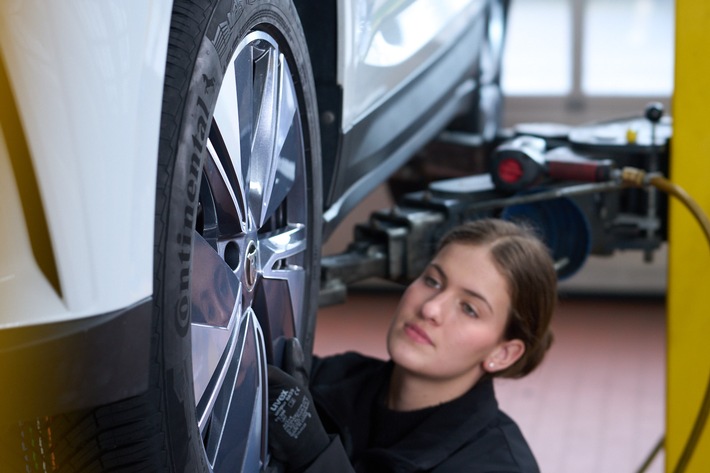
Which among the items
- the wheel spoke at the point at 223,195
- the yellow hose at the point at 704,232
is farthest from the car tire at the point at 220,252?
the yellow hose at the point at 704,232

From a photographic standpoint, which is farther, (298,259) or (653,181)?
(653,181)

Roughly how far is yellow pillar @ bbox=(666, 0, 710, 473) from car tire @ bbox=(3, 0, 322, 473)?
0.67m

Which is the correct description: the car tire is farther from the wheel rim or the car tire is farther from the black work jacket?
the black work jacket

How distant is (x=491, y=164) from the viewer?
244 cm

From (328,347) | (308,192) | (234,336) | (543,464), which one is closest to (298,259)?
(308,192)

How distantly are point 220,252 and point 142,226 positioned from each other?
30 centimetres

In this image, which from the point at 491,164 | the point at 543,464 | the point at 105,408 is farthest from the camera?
the point at 543,464

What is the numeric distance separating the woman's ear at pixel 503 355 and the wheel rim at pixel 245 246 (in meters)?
0.39

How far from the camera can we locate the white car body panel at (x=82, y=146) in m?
0.89

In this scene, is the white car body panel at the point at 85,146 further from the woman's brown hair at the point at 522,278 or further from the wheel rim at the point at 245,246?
the woman's brown hair at the point at 522,278

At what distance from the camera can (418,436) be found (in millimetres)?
1699

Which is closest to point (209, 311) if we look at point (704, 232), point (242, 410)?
point (242, 410)

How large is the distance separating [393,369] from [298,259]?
1.13ft

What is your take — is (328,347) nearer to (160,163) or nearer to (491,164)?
(491,164)
